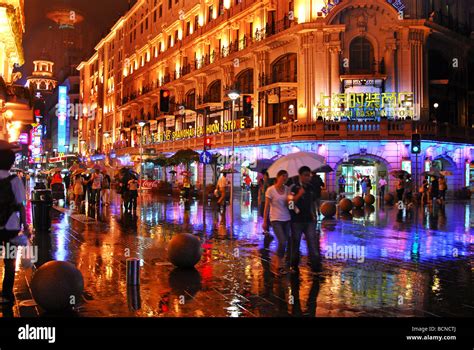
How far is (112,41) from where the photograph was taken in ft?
292

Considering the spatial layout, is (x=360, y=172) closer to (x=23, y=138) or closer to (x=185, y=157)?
(x=185, y=157)

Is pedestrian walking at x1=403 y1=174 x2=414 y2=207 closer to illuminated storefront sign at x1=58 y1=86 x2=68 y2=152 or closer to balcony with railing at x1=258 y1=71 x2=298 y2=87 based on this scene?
balcony with railing at x1=258 y1=71 x2=298 y2=87

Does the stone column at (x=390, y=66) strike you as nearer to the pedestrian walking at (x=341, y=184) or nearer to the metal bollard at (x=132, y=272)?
the pedestrian walking at (x=341, y=184)

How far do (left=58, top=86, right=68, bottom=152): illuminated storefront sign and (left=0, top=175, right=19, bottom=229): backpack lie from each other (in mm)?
116753

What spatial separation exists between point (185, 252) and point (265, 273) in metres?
1.48

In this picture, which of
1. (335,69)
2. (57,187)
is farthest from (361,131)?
(57,187)

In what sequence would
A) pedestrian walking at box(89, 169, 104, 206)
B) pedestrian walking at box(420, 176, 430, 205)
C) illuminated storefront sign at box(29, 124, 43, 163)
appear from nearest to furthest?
pedestrian walking at box(89, 169, 104, 206), pedestrian walking at box(420, 176, 430, 205), illuminated storefront sign at box(29, 124, 43, 163)

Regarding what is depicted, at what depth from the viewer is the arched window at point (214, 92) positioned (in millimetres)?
50969

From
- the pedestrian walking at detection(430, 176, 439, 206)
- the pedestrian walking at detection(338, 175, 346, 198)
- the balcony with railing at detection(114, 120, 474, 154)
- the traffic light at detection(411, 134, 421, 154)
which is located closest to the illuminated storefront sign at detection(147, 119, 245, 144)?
the balcony with railing at detection(114, 120, 474, 154)

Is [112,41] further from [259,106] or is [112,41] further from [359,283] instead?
[359,283]

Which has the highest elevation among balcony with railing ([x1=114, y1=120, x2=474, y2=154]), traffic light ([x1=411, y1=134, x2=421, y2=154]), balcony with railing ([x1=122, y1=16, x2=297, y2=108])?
balcony with railing ([x1=122, y1=16, x2=297, y2=108])

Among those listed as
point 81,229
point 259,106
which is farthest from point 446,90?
point 81,229

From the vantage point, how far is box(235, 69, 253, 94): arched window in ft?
150

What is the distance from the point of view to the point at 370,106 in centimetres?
3625
